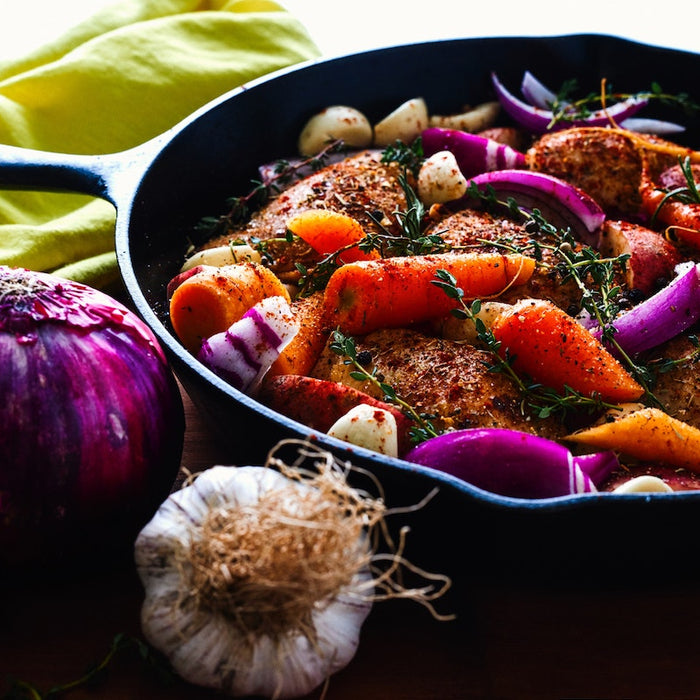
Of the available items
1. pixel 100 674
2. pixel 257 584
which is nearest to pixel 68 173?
pixel 100 674

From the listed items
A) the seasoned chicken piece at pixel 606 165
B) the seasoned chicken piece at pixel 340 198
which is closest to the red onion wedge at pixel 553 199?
the seasoned chicken piece at pixel 606 165

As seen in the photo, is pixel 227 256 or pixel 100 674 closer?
pixel 100 674

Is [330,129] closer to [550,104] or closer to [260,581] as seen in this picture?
[550,104]

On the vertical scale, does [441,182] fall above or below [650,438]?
above

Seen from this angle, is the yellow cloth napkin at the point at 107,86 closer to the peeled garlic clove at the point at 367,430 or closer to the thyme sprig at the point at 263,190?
the thyme sprig at the point at 263,190

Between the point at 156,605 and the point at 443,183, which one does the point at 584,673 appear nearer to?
the point at 156,605

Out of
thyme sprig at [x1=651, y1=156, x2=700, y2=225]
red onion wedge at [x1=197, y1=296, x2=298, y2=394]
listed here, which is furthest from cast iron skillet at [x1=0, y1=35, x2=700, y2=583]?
thyme sprig at [x1=651, y1=156, x2=700, y2=225]
